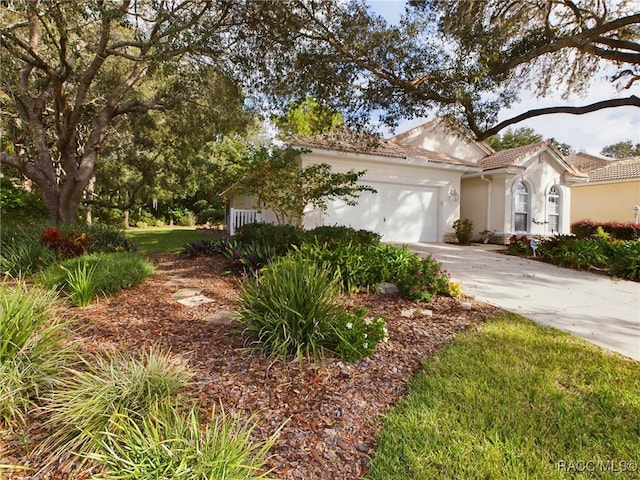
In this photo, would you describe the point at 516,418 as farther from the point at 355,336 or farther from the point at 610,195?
the point at 610,195

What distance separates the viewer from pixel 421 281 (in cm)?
516

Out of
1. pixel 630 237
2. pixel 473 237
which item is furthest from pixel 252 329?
pixel 630 237

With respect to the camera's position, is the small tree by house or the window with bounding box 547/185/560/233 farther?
the window with bounding box 547/185/560/233

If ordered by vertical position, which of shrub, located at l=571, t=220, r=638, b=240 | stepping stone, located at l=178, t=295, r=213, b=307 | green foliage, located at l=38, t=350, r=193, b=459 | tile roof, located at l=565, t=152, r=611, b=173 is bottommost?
green foliage, located at l=38, t=350, r=193, b=459

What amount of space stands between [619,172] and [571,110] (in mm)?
15537

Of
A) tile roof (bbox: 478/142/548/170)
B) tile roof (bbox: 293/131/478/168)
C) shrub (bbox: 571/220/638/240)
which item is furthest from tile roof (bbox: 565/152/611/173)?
tile roof (bbox: 293/131/478/168)

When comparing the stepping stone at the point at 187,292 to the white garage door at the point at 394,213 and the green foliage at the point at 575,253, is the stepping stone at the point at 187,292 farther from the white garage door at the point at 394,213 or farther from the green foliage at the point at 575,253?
the green foliage at the point at 575,253

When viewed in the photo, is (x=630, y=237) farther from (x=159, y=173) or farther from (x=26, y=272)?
(x=159, y=173)

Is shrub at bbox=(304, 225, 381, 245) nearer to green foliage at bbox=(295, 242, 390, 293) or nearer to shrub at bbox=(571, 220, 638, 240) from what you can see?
green foliage at bbox=(295, 242, 390, 293)

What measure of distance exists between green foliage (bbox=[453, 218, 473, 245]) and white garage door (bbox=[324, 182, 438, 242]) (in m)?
0.83

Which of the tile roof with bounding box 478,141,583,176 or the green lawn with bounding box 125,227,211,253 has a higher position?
the tile roof with bounding box 478,141,583,176

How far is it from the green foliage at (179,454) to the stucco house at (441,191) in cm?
965

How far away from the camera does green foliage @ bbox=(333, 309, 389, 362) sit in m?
3.27

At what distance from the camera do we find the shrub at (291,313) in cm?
328
